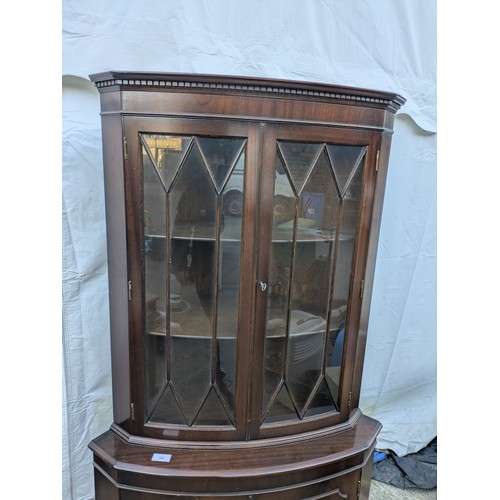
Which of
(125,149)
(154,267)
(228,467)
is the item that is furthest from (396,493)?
(125,149)

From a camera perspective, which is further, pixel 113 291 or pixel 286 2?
pixel 286 2

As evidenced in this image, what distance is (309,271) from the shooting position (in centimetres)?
94

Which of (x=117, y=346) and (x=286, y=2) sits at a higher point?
(x=286, y=2)

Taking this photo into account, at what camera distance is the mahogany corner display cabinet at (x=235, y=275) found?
81cm

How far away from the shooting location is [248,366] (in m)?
0.91

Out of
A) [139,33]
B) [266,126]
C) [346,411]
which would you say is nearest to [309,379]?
[346,411]

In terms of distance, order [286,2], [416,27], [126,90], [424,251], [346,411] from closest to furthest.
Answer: [126,90] → [346,411] → [286,2] → [416,27] → [424,251]

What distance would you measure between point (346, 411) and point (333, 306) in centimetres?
30

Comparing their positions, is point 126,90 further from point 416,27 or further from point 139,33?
point 416,27

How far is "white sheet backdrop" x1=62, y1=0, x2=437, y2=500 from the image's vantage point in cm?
107

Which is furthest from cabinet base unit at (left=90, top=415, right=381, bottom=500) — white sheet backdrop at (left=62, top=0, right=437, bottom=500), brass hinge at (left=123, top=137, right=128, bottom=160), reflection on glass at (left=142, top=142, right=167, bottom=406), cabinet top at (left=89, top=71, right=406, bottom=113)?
cabinet top at (left=89, top=71, right=406, bottom=113)

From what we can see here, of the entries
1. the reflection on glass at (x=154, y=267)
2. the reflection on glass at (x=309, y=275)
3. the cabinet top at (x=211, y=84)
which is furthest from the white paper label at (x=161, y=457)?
the cabinet top at (x=211, y=84)

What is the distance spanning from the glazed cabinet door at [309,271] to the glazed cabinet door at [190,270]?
49 mm

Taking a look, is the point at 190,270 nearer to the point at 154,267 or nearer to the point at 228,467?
the point at 154,267
